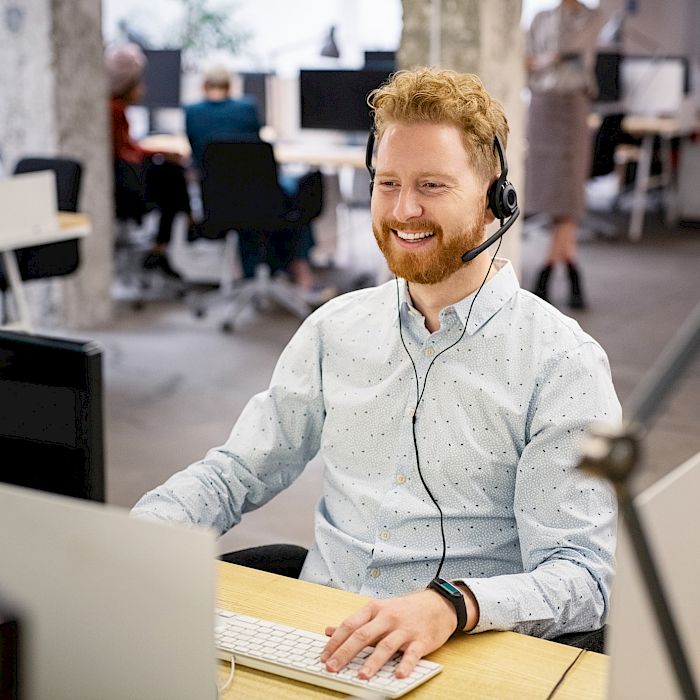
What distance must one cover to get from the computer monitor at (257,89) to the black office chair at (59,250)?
274 centimetres

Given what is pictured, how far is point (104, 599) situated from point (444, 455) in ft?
2.77

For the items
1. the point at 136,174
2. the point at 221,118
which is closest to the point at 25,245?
the point at 221,118

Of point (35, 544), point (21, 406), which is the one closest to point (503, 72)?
point (21, 406)

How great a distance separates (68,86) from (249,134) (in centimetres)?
96

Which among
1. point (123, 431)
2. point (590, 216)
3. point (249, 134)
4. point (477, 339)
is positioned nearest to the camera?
point (477, 339)

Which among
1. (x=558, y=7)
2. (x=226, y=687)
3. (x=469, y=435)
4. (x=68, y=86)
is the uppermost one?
(x=558, y=7)

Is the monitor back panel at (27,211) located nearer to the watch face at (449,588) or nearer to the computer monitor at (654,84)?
the watch face at (449,588)

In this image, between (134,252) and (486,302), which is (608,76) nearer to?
(134,252)

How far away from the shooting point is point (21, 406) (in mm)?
1186

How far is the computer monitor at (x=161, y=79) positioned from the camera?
26.2 feet

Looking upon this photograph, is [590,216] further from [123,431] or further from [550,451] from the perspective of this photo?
[550,451]

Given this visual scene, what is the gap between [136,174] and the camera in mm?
6617

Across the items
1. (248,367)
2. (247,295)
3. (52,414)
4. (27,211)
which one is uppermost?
(52,414)

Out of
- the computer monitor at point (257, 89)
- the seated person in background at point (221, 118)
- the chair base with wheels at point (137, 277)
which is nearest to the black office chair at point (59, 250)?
the seated person in background at point (221, 118)
